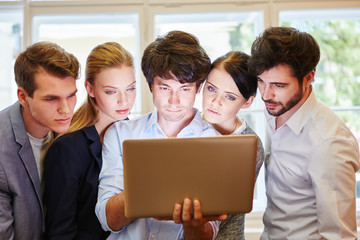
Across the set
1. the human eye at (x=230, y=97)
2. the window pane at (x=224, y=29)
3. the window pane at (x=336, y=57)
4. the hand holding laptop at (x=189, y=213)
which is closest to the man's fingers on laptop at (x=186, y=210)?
the hand holding laptop at (x=189, y=213)

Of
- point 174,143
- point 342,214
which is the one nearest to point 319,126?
point 342,214

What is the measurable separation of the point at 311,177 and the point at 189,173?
0.56 meters

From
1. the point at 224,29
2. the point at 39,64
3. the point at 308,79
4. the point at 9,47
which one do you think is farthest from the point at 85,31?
the point at 308,79

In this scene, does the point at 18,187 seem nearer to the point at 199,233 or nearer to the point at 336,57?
the point at 199,233

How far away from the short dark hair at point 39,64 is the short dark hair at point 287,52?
0.84 metres

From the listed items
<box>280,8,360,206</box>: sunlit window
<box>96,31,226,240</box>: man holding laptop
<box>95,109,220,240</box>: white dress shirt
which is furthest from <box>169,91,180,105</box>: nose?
<box>280,8,360,206</box>: sunlit window

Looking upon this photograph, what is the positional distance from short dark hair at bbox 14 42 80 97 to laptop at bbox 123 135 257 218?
1.79 feet

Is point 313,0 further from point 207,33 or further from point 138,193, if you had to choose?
point 138,193

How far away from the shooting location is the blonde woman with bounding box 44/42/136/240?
1677 millimetres

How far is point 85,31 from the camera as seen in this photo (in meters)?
2.72

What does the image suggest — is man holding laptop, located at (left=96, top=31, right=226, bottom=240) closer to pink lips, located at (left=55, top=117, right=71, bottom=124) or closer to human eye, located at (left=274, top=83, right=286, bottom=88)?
pink lips, located at (left=55, top=117, right=71, bottom=124)

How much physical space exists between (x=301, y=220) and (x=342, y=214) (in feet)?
0.60

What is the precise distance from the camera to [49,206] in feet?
5.58

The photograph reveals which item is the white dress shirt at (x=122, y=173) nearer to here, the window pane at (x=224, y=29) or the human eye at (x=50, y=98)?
the human eye at (x=50, y=98)
